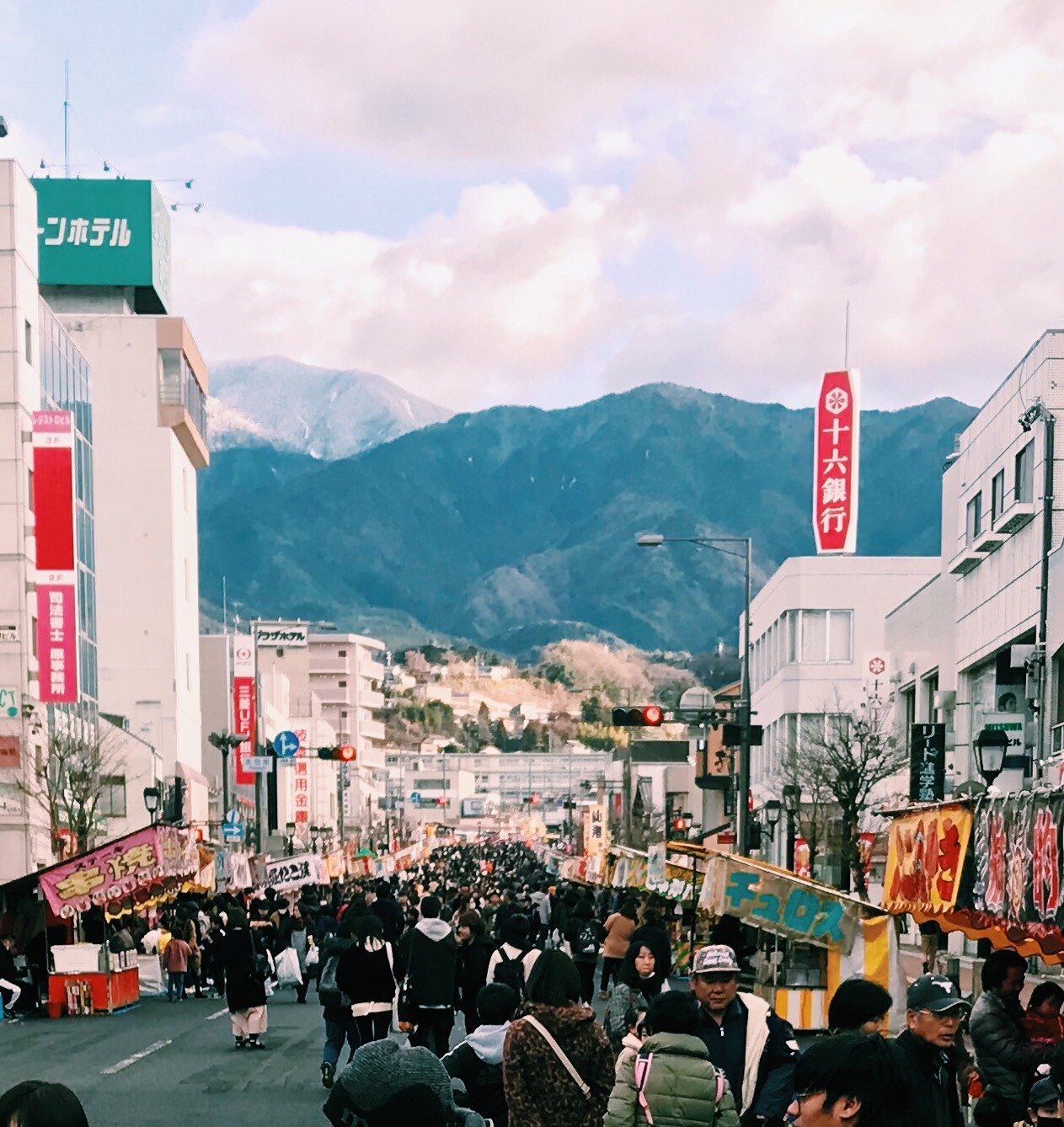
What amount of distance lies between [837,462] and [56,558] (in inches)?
1356

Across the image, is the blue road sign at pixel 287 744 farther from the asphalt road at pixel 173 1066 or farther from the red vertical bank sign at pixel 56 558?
the asphalt road at pixel 173 1066

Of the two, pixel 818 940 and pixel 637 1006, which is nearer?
pixel 637 1006

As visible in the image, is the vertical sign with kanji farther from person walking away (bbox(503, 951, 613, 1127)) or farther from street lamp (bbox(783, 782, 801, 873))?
person walking away (bbox(503, 951, 613, 1127))

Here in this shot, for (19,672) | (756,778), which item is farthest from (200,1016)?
(756,778)

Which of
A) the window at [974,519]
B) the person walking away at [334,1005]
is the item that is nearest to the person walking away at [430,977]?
the person walking away at [334,1005]

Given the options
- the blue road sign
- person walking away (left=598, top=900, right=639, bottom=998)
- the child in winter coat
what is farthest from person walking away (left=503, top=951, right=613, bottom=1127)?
the blue road sign

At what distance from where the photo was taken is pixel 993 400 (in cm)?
5041

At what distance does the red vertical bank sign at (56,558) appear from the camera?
5941 cm

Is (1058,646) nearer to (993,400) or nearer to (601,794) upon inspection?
(993,400)

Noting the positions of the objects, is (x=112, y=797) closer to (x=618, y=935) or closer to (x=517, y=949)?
(x=618, y=935)

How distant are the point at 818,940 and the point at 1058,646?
21.8 metres

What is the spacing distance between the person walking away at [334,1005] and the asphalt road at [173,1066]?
40cm

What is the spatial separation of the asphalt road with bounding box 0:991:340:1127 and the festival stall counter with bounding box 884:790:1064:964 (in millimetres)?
5371

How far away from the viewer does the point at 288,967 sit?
38.8 metres
